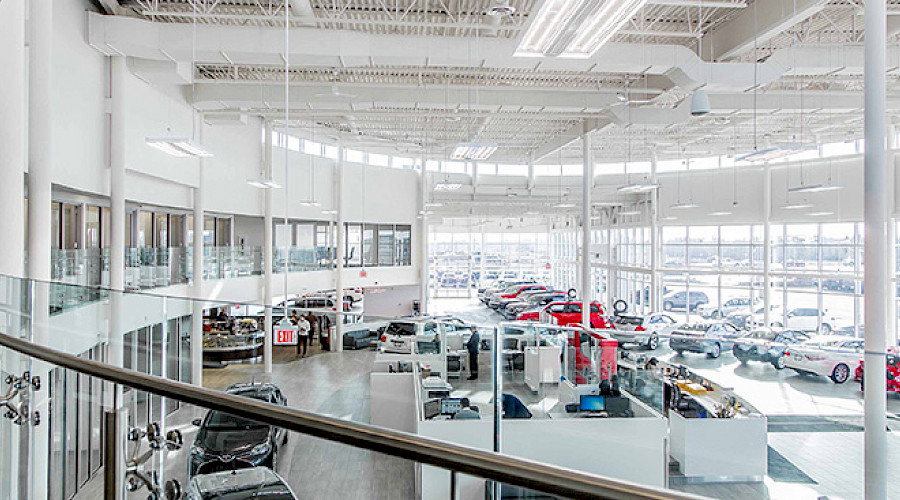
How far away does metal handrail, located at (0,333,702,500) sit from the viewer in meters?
0.82

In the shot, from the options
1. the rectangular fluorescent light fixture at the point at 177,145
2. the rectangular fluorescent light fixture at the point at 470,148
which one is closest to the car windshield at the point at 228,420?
the rectangular fluorescent light fixture at the point at 177,145

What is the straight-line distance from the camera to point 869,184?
408cm

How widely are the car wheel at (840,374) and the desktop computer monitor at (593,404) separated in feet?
10.8

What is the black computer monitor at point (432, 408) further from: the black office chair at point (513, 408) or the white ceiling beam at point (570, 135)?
the white ceiling beam at point (570, 135)

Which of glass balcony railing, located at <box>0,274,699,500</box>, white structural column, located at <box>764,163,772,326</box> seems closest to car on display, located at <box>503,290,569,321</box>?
white structural column, located at <box>764,163,772,326</box>

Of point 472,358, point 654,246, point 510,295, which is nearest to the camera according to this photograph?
point 472,358

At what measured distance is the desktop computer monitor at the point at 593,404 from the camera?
6.83m

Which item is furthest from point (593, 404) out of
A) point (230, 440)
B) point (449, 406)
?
point (230, 440)

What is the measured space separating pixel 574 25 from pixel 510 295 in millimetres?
21401

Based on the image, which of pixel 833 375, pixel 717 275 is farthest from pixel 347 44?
pixel 717 275

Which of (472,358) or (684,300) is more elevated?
(472,358)

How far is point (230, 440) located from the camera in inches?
162

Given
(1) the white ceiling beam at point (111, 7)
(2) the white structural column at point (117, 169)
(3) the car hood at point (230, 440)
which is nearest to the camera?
(3) the car hood at point (230, 440)

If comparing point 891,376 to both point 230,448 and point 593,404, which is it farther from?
point 230,448
